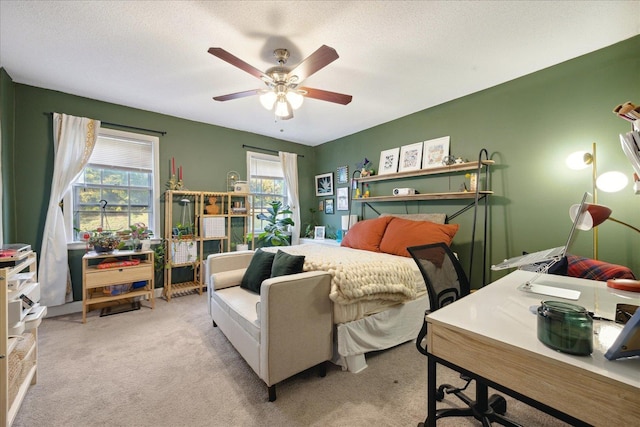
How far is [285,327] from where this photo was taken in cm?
162

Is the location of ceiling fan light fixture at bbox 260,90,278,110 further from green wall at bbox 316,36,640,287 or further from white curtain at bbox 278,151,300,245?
white curtain at bbox 278,151,300,245

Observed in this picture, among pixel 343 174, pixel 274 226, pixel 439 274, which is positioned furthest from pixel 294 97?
pixel 274 226

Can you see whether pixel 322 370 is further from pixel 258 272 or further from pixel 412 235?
pixel 412 235

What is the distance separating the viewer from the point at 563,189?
7.71 ft

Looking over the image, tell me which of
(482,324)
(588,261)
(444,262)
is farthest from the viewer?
(588,261)

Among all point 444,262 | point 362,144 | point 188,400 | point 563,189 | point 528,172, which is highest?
point 362,144

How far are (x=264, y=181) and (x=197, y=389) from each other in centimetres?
352

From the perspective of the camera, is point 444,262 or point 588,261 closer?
point 444,262

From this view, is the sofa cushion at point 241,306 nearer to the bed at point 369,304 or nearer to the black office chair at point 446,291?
the bed at point 369,304

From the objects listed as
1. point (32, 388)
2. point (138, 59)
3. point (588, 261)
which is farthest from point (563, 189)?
point (32, 388)

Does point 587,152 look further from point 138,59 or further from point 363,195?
point 138,59

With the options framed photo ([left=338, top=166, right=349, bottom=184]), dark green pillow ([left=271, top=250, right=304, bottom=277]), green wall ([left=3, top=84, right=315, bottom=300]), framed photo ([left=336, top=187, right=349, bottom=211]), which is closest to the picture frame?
framed photo ([left=338, top=166, right=349, bottom=184])

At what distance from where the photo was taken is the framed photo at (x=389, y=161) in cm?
371

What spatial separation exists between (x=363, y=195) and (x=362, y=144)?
88 cm
